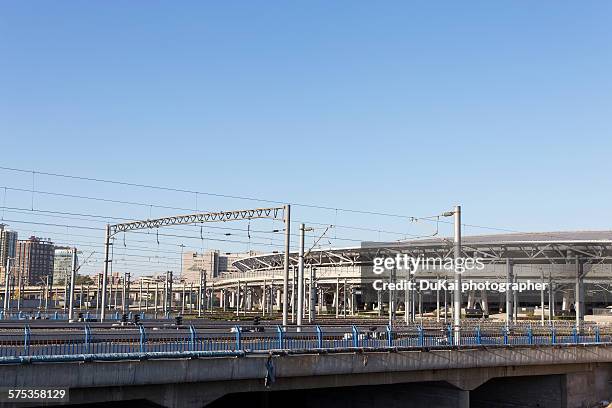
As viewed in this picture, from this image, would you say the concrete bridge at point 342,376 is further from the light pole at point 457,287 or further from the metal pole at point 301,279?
the metal pole at point 301,279

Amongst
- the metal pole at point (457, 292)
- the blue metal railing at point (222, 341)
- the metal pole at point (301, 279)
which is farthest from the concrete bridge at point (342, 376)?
the metal pole at point (301, 279)

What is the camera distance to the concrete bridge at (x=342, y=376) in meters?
22.8

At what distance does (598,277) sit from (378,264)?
40040mm

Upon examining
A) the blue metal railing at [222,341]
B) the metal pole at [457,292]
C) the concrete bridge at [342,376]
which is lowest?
the concrete bridge at [342,376]

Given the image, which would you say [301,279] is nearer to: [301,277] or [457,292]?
[301,277]

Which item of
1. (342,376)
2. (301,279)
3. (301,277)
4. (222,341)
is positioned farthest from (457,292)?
(222,341)

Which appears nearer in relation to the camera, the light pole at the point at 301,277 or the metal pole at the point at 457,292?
the metal pole at the point at 457,292

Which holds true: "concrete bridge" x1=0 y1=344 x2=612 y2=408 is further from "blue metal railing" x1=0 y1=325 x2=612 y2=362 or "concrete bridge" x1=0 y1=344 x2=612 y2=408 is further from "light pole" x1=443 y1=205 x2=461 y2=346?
"light pole" x1=443 y1=205 x2=461 y2=346

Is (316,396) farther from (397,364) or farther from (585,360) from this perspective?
(585,360)

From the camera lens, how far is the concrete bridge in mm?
22750

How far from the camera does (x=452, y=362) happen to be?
106 feet

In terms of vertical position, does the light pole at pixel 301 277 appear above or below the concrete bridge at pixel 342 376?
above

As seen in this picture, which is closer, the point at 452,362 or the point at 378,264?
the point at 452,362

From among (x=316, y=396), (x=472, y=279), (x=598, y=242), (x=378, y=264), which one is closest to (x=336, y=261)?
(x=378, y=264)
